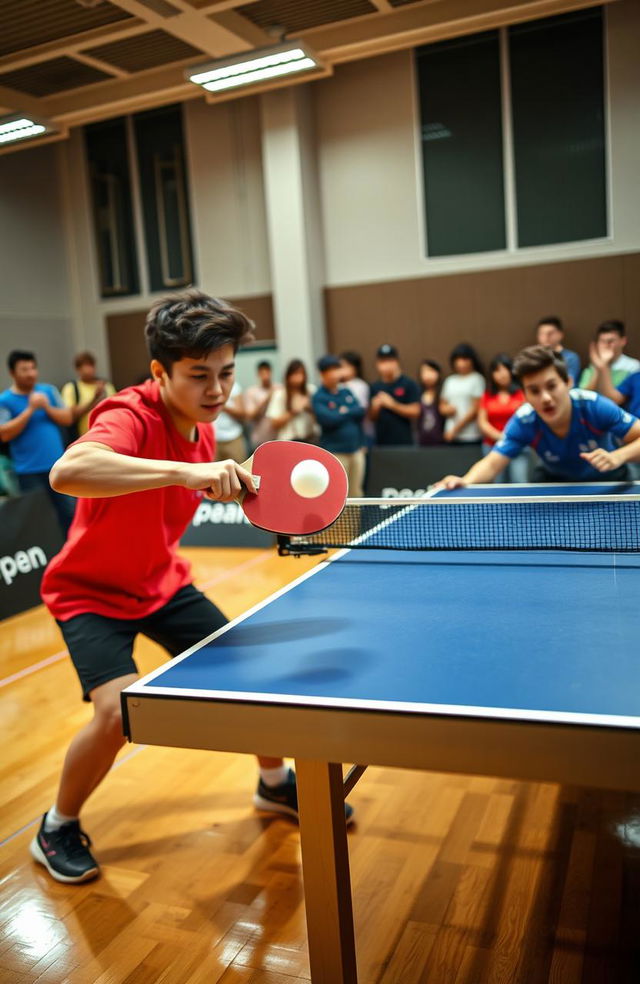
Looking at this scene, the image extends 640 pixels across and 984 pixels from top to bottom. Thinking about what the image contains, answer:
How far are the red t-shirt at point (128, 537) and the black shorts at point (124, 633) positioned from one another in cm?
3

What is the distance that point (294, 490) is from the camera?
1986mm

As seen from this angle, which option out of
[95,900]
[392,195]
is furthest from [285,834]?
[392,195]

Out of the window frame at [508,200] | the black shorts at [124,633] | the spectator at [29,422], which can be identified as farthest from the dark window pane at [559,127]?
the black shorts at [124,633]

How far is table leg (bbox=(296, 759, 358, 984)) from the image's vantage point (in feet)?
5.25

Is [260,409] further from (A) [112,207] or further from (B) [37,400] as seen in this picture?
(A) [112,207]

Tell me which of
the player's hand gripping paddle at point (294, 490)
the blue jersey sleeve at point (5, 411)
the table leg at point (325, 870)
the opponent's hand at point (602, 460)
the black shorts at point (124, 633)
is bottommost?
the table leg at point (325, 870)

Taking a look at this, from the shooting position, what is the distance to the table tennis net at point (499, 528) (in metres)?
2.55

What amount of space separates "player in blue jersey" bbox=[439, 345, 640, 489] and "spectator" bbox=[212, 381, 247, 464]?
15.2ft

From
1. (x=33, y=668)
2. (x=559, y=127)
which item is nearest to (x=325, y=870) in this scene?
(x=33, y=668)

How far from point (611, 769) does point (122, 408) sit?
1.57 meters

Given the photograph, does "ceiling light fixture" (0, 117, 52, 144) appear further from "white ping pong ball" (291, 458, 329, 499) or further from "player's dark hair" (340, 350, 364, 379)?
"white ping pong ball" (291, 458, 329, 499)

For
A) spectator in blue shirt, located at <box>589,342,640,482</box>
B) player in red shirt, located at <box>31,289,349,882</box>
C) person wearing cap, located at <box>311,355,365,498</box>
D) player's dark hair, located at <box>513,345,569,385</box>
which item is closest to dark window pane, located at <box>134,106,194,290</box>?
person wearing cap, located at <box>311,355,365,498</box>

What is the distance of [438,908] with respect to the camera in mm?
2203

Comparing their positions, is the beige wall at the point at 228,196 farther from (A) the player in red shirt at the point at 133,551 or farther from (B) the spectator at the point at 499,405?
(A) the player in red shirt at the point at 133,551
